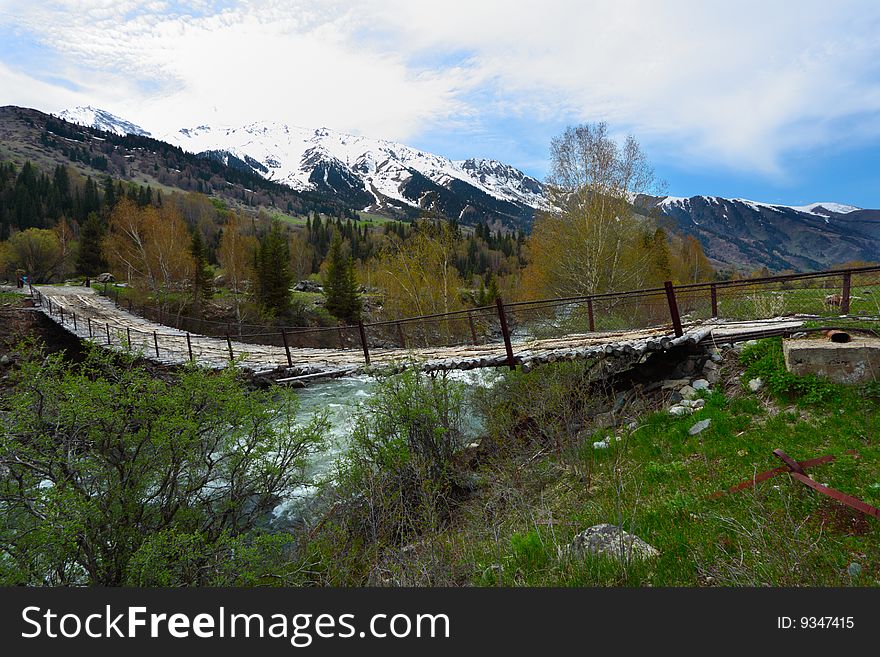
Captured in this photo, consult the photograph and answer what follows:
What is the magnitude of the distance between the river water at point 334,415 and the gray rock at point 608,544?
11.3 ft

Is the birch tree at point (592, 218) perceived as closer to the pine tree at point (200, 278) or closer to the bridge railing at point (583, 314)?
the bridge railing at point (583, 314)

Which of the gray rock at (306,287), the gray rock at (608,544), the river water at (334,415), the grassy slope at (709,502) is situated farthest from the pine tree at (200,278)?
the gray rock at (608,544)

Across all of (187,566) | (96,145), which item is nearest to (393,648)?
(187,566)

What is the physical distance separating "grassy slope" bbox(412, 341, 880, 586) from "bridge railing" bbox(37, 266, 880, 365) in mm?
2397

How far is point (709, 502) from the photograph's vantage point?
12.3 feet

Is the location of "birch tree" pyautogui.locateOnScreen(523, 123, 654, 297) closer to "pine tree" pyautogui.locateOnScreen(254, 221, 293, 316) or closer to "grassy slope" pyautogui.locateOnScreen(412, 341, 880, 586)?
"grassy slope" pyautogui.locateOnScreen(412, 341, 880, 586)

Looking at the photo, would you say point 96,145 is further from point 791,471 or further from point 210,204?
point 791,471

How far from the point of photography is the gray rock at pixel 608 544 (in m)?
3.05

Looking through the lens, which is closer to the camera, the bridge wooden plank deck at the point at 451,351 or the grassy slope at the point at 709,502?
the grassy slope at the point at 709,502

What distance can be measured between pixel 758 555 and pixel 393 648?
8.24ft

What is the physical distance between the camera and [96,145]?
163 m

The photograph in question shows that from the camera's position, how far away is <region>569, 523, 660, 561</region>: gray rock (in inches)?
120

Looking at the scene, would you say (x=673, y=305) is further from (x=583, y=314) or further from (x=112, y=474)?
(x=583, y=314)

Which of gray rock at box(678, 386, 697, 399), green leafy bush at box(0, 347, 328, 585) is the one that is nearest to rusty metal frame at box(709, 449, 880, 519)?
gray rock at box(678, 386, 697, 399)
